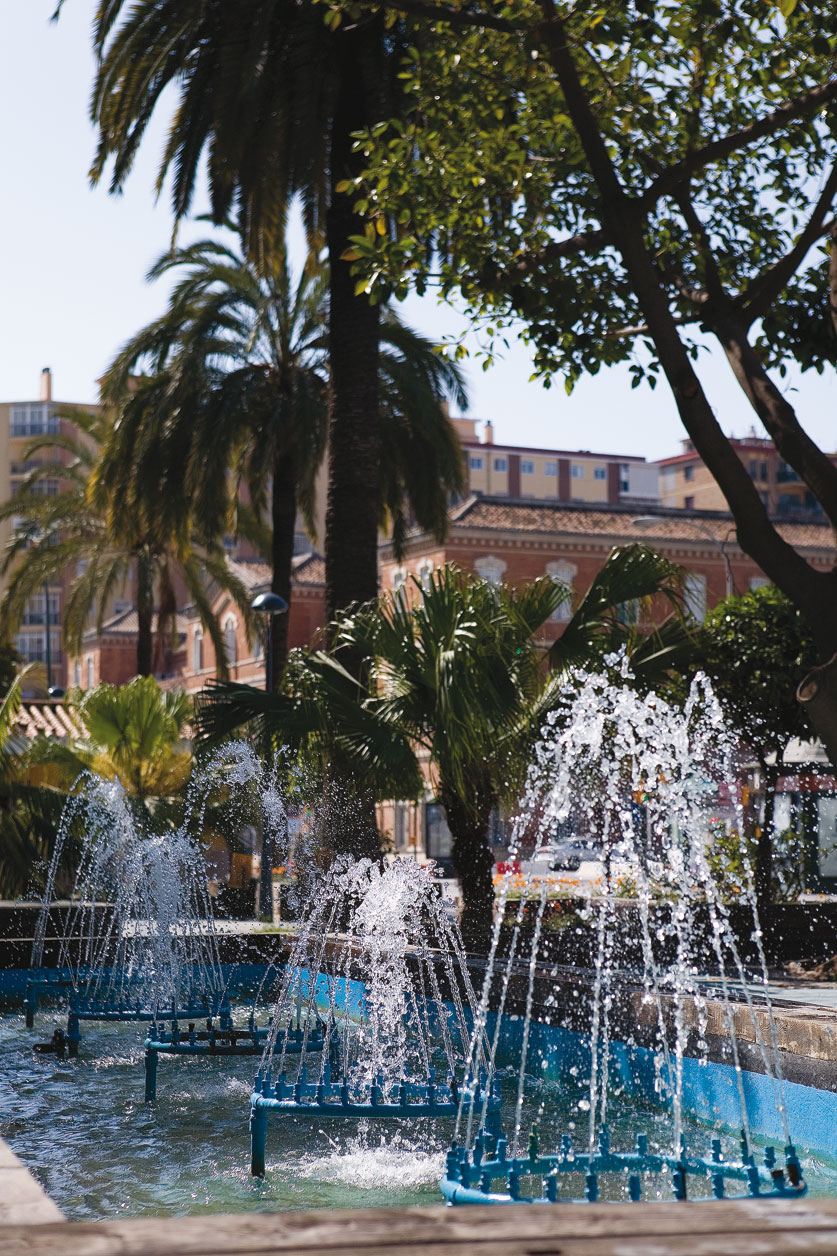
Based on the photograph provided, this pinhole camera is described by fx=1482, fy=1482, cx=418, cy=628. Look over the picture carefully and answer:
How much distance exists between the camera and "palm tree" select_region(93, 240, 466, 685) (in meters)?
21.9

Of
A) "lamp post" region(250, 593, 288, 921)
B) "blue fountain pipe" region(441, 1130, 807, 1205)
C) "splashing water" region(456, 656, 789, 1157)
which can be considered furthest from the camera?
"lamp post" region(250, 593, 288, 921)

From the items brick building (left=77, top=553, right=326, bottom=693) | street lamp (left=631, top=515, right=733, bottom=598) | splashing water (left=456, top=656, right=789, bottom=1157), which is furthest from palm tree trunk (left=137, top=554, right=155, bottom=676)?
splashing water (left=456, top=656, right=789, bottom=1157)

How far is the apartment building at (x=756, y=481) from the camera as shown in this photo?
85.8 m

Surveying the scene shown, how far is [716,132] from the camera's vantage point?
12.0m

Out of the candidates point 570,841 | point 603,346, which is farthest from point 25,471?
point 603,346

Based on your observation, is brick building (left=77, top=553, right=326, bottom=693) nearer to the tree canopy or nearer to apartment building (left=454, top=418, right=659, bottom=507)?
apartment building (left=454, top=418, right=659, bottom=507)

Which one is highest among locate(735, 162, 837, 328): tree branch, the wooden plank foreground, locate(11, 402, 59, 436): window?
locate(11, 402, 59, 436): window

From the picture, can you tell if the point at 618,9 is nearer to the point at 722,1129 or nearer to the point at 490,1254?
the point at 722,1129

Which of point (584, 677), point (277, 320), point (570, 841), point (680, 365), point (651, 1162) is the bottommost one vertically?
point (570, 841)

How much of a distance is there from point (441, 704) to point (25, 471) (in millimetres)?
79677

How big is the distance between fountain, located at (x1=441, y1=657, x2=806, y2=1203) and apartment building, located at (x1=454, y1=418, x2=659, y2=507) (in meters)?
73.0

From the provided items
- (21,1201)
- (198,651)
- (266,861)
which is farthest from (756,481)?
(21,1201)

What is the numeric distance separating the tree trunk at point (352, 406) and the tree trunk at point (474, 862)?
9.88 feet

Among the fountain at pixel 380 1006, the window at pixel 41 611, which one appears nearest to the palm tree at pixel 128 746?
the fountain at pixel 380 1006
